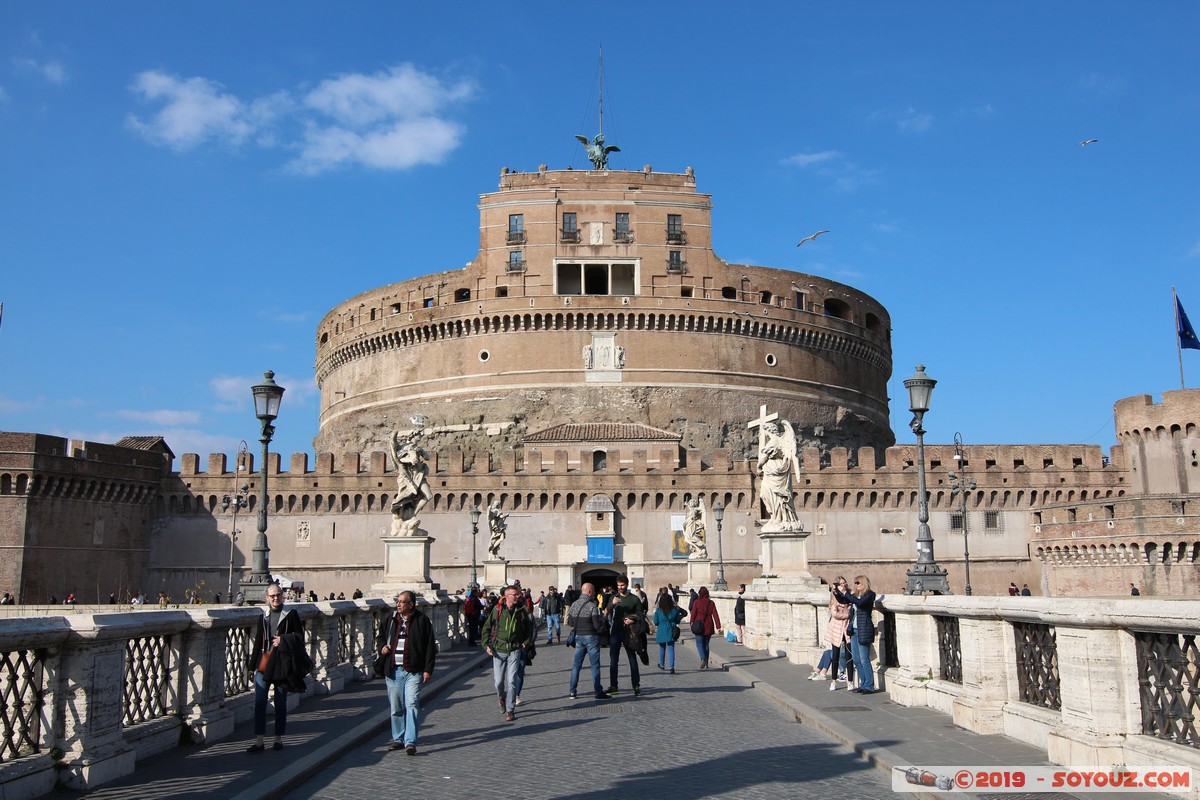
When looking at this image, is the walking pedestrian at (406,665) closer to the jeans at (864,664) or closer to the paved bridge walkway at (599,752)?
the paved bridge walkway at (599,752)

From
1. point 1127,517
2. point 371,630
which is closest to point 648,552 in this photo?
point 1127,517

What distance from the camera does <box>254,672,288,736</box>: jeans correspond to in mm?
7617

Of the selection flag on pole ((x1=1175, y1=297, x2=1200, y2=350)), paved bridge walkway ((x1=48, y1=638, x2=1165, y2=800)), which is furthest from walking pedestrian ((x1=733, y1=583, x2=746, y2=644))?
flag on pole ((x1=1175, y1=297, x2=1200, y2=350))

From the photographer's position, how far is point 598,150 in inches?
2452

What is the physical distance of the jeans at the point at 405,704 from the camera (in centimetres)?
805

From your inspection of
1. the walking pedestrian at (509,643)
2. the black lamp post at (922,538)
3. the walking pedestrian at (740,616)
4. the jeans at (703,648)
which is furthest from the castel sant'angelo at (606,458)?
the walking pedestrian at (509,643)

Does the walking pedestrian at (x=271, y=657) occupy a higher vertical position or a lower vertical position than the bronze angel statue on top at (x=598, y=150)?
lower

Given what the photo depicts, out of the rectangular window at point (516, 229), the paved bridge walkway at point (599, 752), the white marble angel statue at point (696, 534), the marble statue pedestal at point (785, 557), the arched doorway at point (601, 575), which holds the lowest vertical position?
the paved bridge walkway at point (599, 752)

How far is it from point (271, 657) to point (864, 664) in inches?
224

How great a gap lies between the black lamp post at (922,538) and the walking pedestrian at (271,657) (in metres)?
6.31

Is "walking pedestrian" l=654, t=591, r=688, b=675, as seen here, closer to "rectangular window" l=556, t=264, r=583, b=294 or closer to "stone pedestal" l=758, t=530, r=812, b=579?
"stone pedestal" l=758, t=530, r=812, b=579

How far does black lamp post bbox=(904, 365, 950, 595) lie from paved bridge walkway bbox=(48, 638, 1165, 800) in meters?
1.47

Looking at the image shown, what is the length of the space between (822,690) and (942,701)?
2398 millimetres

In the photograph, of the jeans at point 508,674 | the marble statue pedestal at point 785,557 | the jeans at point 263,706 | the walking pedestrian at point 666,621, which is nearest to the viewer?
the jeans at point 263,706
